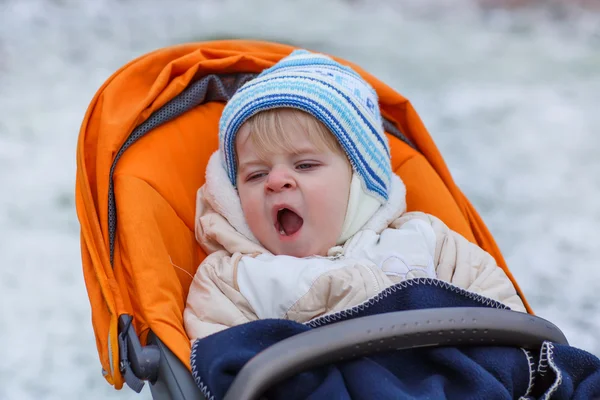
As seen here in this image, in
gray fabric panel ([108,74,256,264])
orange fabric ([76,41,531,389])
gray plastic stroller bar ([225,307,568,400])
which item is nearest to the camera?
gray plastic stroller bar ([225,307,568,400])

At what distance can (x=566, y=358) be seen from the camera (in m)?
1.16

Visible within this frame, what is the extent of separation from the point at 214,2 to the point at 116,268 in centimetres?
267

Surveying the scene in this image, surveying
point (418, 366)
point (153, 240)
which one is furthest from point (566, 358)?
point (153, 240)

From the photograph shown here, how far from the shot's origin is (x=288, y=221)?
1540mm

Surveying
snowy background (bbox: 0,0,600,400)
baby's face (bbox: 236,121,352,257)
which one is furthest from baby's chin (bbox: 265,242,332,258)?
snowy background (bbox: 0,0,600,400)

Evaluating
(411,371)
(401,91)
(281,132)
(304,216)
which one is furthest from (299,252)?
(401,91)

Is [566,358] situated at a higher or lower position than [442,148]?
higher

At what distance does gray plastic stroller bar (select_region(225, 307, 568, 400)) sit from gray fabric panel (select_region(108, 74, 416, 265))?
0.66 metres

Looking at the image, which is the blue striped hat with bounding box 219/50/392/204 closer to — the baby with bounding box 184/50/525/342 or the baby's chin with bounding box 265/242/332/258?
the baby with bounding box 184/50/525/342

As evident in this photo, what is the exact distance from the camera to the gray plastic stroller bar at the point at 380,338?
1033 millimetres

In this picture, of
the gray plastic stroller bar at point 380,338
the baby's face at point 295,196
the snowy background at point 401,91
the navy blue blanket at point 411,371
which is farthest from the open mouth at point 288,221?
the snowy background at point 401,91

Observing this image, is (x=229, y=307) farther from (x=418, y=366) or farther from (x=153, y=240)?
(x=418, y=366)

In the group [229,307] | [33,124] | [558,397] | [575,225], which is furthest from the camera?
[33,124]

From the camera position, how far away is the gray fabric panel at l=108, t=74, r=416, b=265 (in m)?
1.65
